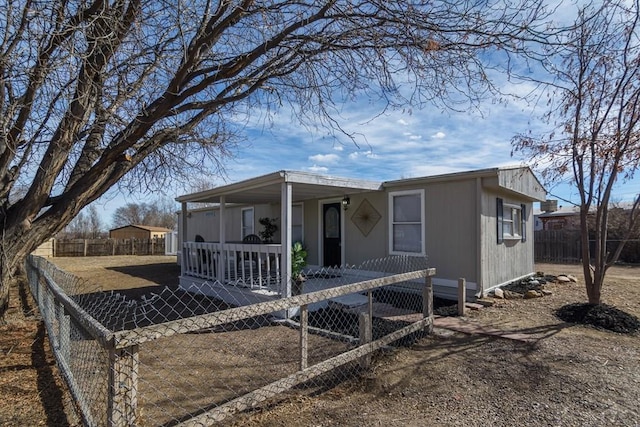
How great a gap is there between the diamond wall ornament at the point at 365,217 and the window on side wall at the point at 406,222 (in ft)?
1.49

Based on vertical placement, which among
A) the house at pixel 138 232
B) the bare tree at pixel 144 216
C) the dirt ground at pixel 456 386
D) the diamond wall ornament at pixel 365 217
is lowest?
the dirt ground at pixel 456 386

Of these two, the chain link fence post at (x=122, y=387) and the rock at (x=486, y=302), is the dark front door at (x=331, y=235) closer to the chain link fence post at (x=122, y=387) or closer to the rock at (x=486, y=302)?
the rock at (x=486, y=302)

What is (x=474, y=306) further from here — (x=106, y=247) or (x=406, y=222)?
(x=106, y=247)

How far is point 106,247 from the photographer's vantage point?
24109 mm

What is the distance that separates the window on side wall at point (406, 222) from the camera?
8344 mm

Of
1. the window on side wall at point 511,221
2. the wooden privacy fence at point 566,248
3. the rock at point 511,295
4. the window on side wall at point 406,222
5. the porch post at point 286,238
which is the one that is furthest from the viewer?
the wooden privacy fence at point 566,248

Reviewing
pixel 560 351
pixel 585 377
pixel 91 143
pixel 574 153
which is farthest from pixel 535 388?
pixel 91 143

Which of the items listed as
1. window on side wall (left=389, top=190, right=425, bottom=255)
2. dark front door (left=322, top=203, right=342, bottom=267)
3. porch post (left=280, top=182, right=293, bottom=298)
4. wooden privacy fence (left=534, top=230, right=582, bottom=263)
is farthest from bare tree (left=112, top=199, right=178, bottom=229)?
porch post (left=280, top=182, right=293, bottom=298)

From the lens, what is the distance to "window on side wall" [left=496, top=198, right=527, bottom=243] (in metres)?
8.57

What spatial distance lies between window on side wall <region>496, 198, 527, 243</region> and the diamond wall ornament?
2665 millimetres

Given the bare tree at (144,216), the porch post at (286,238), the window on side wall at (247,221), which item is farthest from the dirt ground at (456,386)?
the bare tree at (144,216)

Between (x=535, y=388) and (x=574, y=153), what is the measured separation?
4.37 metres

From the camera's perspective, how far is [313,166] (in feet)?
28.7

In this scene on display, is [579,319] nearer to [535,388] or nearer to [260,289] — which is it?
[535,388]
